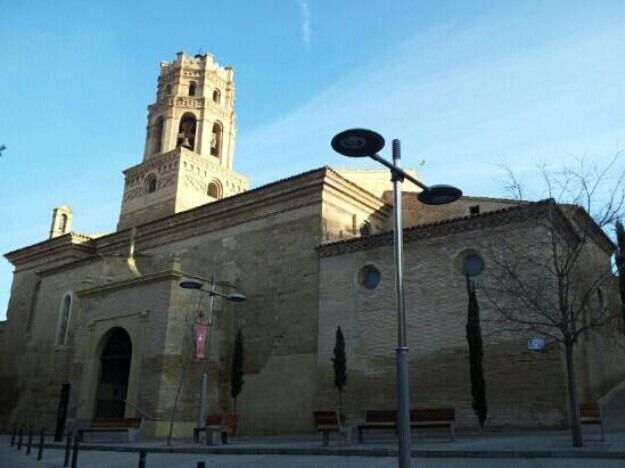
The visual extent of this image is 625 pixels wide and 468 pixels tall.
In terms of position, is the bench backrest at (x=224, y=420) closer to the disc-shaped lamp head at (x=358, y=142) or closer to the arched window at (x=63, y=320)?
the disc-shaped lamp head at (x=358, y=142)

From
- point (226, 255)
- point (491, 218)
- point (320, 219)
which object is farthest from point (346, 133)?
point (226, 255)

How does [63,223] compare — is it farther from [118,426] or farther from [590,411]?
[590,411]

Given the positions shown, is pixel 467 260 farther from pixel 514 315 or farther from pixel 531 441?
pixel 531 441

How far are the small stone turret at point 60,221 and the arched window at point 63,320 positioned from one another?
7290mm

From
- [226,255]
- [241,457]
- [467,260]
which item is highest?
[226,255]

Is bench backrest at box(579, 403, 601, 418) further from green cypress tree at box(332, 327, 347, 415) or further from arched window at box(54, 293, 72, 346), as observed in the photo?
arched window at box(54, 293, 72, 346)

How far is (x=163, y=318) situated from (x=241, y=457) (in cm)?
898

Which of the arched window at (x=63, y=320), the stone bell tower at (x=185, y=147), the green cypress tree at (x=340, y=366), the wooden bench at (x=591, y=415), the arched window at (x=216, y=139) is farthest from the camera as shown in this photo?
the arched window at (x=216, y=139)

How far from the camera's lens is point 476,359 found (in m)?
16.4

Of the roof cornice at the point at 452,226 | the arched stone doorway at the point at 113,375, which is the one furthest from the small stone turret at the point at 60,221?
the roof cornice at the point at 452,226

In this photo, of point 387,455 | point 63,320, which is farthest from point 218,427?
point 63,320

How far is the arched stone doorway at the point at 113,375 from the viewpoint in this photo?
73.9 feet

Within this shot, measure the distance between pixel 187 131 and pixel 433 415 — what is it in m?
22.8

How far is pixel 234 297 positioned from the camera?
54.7 feet
